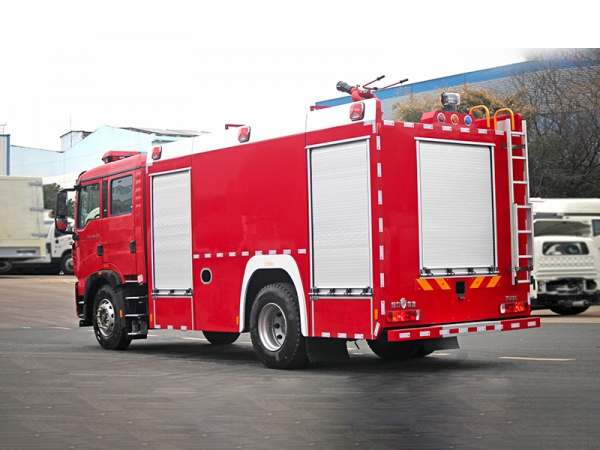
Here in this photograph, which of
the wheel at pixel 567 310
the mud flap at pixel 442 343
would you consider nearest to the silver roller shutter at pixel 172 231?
the mud flap at pixel 442 343

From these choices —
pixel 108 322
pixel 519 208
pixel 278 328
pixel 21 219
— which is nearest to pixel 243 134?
pixel 278 328

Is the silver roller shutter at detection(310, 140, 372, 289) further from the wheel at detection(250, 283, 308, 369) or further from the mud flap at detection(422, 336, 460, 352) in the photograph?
the mud flap at detection(422, 336, 460, 352)

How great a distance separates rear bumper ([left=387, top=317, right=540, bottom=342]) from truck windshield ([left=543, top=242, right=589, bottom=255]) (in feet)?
29.9

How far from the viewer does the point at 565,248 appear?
20641 mm

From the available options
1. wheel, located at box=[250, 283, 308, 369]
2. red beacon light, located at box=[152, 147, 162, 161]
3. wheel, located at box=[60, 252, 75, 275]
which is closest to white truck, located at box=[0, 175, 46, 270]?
wheel, located at box=[60, 252, 75, 275]

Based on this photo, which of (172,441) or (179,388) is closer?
(172,441)

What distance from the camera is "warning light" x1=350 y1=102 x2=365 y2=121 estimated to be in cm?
1063

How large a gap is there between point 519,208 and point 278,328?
131 inches

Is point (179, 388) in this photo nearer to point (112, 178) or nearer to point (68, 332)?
point (112, 178)

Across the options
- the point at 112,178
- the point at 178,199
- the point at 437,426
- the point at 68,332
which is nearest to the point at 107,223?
the point at 112,178

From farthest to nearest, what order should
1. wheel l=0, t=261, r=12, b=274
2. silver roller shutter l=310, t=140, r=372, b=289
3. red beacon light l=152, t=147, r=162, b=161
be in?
wheel l=0, t=261, r=12, b=274, red beacon light l=152, t=147, r=162, b=161, silver roller shutter l=310, t=140, r=372, b=289

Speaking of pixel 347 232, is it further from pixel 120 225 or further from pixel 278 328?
pixel 120 225

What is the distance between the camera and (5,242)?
113 ft

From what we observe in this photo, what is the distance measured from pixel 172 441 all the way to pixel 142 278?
714 cm
